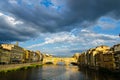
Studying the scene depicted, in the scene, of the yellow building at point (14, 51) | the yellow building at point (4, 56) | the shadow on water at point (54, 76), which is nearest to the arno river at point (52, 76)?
the shadow on water at point (54, 76)

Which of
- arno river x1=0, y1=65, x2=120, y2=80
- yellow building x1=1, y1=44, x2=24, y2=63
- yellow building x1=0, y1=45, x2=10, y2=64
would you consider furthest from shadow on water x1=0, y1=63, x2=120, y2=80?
yellow building x1=1, y1=44, x2=24, y2=63

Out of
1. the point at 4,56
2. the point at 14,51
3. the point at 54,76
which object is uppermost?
the point at 14,51

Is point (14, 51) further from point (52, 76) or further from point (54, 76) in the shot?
point (54, 76)

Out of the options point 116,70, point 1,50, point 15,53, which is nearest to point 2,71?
point 1,50

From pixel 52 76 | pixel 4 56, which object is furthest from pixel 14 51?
pixel 52 76

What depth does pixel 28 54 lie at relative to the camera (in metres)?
182

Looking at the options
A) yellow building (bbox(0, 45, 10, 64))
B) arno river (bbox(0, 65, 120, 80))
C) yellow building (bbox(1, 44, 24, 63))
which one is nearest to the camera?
arno river (bbox(0, 65, 120, 80))

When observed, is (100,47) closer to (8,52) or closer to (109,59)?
(109,59)

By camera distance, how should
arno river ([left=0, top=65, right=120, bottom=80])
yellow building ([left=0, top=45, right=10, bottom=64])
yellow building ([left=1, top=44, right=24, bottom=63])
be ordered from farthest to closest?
1. yellow building ([left=1, top=44, right=24, bottom=63])
2. yellow building ([left=0, top=45, right=10, bottom=64])
3. arno river ([left=0, top=65, right=120, bottom=80])

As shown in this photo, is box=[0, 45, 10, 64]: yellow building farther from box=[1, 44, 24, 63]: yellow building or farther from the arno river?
the arno river

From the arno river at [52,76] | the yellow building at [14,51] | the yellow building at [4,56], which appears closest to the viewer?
the arno river at [52,76]

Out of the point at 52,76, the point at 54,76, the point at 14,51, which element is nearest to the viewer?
the point at 52,76

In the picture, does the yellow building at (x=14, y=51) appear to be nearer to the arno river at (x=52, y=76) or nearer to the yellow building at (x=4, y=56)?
the yellow building at (x=4, y=56)

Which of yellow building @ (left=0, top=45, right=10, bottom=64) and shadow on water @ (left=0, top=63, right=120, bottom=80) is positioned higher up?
yellow building @ (left=0, top=45, right=10, bottom=64)
